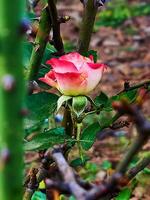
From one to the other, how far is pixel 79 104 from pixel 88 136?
69 mm

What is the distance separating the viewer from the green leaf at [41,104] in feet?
3.39

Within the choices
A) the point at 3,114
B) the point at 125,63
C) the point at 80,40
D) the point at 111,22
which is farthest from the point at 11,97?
the point at 111,22

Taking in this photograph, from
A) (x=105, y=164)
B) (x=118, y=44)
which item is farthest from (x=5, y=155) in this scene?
(x=118, y=44)

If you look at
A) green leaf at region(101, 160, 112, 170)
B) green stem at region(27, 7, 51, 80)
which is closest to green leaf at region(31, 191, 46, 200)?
green stem at region(27, 7, 51, 80)

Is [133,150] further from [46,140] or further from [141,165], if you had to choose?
[141,165]

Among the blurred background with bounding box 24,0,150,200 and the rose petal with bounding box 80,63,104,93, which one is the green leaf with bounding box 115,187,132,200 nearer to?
the rose petal with bounding box 80,63,104,93

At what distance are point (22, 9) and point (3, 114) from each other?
3.9 inches

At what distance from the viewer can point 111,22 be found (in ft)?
14.5

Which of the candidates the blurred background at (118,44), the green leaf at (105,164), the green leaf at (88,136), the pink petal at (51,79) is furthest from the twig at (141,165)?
the blurred background at (118,44)

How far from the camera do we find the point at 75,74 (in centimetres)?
101

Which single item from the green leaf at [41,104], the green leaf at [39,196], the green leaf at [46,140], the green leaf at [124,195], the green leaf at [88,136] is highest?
the green leaf at [41,104]

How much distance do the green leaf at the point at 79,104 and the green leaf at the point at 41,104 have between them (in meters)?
0.05

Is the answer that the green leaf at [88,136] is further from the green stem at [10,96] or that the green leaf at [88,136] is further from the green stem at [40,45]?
the green stem at [10,96]

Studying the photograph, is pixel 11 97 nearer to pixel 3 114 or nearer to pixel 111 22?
pixel 3 114
